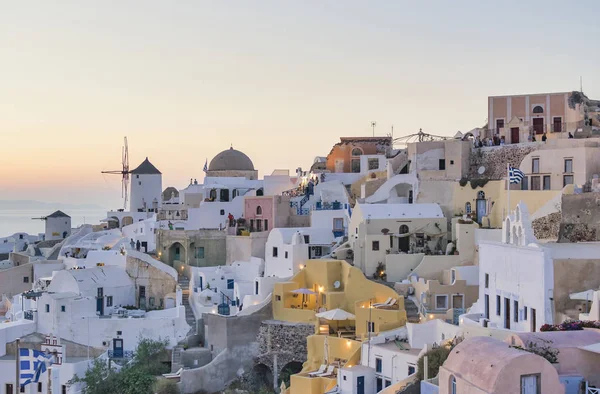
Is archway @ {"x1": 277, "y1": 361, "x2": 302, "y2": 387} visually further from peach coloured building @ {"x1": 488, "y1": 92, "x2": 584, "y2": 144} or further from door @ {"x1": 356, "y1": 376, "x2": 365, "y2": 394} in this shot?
peach coloured building @ {"x1": 488, "y1": 92, "x2": 584, "y2": 144}

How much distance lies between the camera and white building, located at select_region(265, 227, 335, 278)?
36312 mm

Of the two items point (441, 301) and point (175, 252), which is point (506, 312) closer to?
point (441, 301)

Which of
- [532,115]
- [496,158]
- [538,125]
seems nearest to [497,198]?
[496,158]

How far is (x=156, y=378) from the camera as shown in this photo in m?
31.8

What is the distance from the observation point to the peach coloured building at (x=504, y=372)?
1628 centimetres

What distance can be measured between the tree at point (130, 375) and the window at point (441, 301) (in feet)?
34.6

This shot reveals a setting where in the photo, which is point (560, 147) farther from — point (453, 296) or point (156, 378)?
point (156, 378)

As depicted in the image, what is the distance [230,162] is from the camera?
5431 centimetres

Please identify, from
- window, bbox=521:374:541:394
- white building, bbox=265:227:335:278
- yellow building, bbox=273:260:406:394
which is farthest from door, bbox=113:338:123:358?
window, bbox=521:374:541:394

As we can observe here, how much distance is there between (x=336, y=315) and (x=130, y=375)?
314 inches

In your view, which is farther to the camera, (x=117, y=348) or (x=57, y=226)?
(x=57, y=226)

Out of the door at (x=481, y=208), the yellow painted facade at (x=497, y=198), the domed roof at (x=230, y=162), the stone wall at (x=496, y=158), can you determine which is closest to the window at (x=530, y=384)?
Result: the yellow painted facade at (x=497, y=198)

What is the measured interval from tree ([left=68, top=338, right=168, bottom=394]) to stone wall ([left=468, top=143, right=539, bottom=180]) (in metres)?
15.4

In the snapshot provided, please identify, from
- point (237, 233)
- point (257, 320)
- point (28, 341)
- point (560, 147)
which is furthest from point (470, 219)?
point (28, 341)
